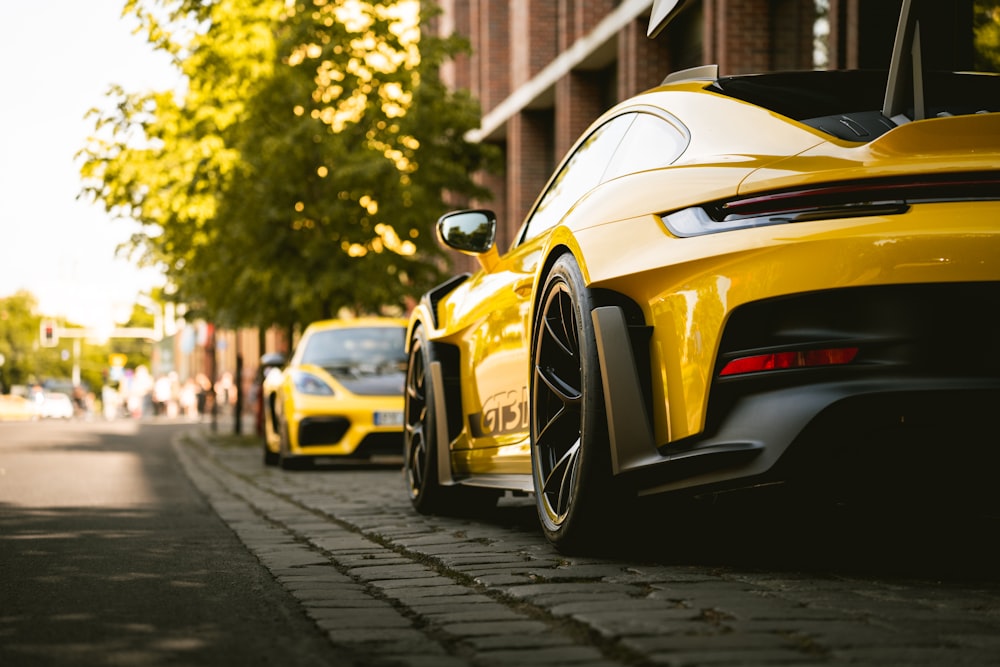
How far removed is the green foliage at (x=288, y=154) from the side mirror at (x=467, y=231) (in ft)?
42.7

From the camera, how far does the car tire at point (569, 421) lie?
488 cm

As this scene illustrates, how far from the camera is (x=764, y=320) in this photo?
431cm

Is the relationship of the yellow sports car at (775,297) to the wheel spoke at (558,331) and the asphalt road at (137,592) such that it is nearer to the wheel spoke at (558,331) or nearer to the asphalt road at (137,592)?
the wheel spoke at (558,331)

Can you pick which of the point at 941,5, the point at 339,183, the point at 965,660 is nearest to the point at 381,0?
the point at 339,183

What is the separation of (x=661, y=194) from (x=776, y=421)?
Result: 0.88 metres

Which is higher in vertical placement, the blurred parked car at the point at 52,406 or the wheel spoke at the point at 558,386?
the wheel spoke at the point at 558,386

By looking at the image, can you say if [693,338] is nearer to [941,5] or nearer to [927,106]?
[927,106]

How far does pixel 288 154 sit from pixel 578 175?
14.4m

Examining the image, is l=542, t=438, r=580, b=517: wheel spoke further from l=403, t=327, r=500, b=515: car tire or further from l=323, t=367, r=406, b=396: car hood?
l=323, t=367, r=406, b=396: car hood

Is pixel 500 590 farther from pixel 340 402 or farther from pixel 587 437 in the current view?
pixel 340 402

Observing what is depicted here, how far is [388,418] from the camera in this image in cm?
1397

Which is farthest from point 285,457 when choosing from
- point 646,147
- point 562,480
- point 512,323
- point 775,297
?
point 775,297

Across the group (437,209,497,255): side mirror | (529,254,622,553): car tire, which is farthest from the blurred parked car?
(529,254,622,553): car tire

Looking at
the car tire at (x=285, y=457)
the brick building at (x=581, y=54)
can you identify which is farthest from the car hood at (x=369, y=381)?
the brick building at (x=581, y=54)
